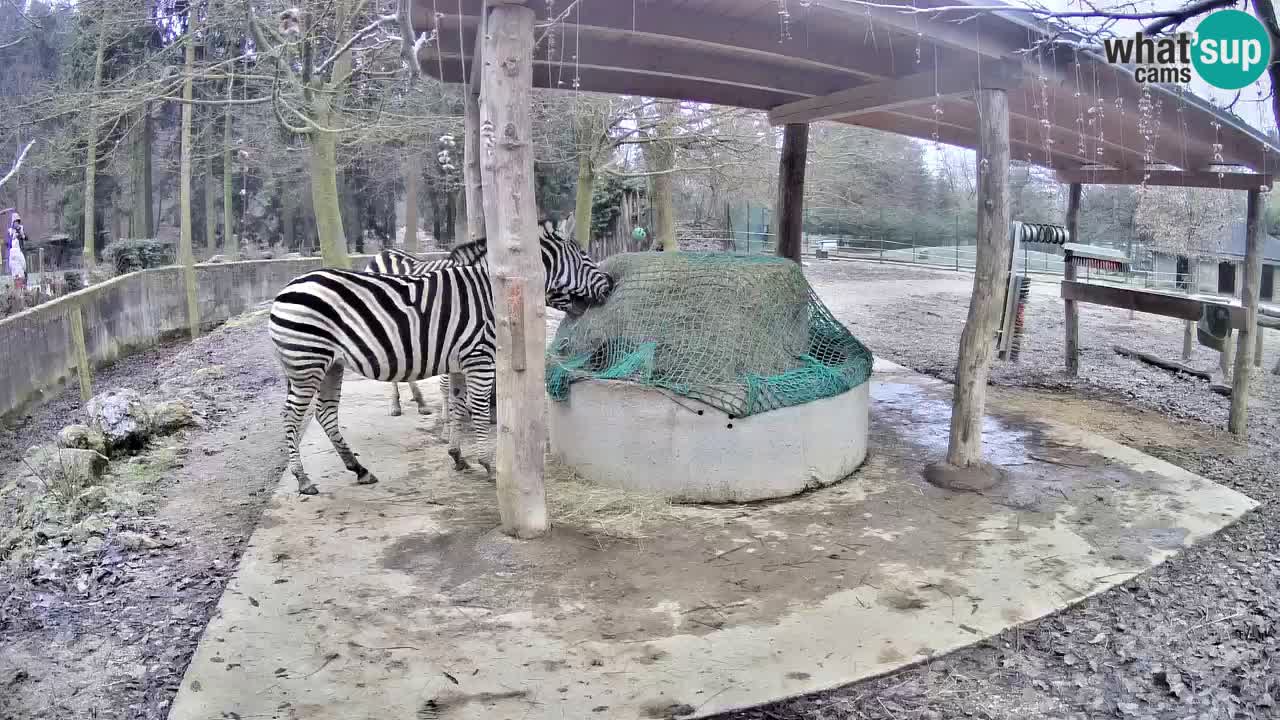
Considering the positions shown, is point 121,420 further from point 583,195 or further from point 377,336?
point 583,195

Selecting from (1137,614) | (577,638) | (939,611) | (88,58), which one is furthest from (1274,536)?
(88,58)

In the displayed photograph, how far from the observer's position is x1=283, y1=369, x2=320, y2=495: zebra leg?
5621 millimetres

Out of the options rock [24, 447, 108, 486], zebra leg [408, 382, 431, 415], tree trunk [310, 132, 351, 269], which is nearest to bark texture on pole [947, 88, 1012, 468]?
zebra leg [408, 382, 431, 415]

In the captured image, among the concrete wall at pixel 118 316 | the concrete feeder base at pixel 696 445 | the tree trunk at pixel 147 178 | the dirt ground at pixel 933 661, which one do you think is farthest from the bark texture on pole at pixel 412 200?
the concrete feeder base at pixel 696 445

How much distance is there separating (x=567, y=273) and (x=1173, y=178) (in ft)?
20.5

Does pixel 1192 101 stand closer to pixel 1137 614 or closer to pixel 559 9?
pixel 1137 614

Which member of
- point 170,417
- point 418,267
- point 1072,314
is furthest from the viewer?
point 1072,314

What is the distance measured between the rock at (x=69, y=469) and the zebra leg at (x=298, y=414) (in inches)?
53.8

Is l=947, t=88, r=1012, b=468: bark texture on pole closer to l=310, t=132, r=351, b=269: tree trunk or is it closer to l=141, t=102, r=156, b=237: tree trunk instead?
l=310, t=132, r=351, b=269: tree trunk

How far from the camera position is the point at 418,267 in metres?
7.30

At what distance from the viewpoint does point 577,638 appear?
3717mm

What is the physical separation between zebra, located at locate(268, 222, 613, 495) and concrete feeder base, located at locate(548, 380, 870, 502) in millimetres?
813

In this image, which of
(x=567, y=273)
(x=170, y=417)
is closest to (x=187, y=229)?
(x=170, y=417)

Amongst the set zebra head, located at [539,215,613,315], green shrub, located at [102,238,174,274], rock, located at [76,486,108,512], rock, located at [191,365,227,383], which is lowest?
rock, located at [76,486,108,512]
